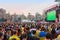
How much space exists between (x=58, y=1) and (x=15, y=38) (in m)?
76.0

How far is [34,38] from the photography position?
10.2 metres

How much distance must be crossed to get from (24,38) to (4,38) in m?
1.59

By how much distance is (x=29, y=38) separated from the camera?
987 centimetres

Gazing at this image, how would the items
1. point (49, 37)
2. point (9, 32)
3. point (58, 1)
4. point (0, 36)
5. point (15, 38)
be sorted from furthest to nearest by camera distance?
point (58, 1) < point (9, 32) < point (0, 36) < point (15, 38) < point (49, 37)

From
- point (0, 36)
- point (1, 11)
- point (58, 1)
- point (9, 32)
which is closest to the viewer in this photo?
point (0, 36)

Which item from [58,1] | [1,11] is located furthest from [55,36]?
[1,11]

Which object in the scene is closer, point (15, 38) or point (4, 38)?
point (15, 38)

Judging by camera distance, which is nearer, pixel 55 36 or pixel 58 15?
pixel 55 36

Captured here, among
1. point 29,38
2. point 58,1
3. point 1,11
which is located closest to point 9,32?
point 29,38

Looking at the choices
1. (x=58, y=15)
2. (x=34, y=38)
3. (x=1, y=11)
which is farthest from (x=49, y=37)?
(x=1, y=11)

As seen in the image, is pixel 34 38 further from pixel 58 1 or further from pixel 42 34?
pixel 58 1

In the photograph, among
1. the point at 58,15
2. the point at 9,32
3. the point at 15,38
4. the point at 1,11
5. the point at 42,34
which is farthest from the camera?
the point at 1,11

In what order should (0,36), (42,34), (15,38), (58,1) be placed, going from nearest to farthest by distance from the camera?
(15,38)
(0,36)
(42,34)
(58,1)

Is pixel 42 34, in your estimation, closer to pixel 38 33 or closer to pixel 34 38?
pixel 38 33
